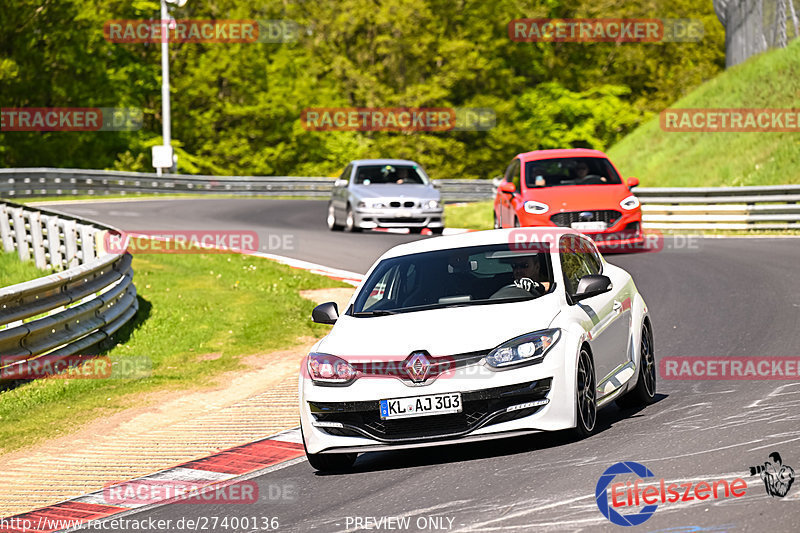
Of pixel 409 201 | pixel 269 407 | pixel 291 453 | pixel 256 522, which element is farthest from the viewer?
pixel 409 201

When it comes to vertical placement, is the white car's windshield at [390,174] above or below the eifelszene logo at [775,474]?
below

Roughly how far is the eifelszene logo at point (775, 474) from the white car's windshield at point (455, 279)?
2137 millimetres

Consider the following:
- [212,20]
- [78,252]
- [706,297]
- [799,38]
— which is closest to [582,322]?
[706,297]

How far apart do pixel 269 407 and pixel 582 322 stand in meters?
3.55

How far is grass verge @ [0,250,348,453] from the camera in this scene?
11453 mm

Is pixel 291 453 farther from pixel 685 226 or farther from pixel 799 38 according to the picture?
pixel 799 38

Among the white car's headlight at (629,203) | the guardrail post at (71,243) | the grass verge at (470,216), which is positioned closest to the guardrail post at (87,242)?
the guardrail post at (71,243)

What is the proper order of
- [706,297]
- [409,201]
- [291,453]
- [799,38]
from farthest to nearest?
1. [799,38]
2. [409,201]
3. [706,297]
4. [291,453]

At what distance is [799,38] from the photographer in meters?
36.2

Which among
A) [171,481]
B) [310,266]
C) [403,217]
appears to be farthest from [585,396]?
[403,217]

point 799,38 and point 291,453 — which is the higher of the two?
point 799,38

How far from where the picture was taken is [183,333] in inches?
611

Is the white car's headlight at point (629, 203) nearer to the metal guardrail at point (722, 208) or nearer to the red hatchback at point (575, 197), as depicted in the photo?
the red hatchback at point (575, 197)

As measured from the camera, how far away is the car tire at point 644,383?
959cm
